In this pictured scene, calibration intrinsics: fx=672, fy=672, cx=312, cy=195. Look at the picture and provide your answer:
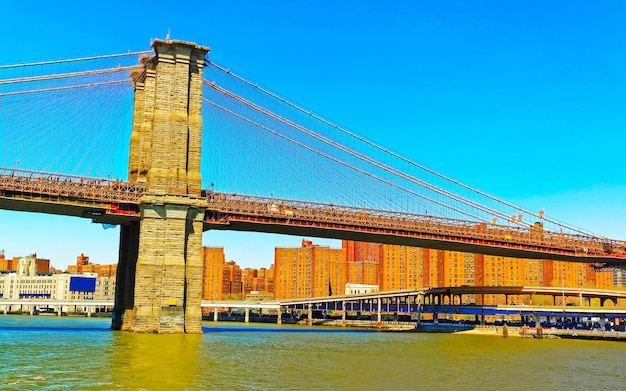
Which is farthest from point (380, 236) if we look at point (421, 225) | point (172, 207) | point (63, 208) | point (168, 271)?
point (63, 208)

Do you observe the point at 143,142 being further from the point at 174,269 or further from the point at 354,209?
the point at 354,209

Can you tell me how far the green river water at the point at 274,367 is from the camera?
28.2m

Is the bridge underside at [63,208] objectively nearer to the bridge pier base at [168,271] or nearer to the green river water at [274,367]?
the bridge pier base at [168,271]

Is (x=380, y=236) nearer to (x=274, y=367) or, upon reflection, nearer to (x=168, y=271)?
(x=168, y=271)

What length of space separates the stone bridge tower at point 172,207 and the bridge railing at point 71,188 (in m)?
1.75

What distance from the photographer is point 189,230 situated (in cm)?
5500

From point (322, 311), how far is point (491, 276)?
39.4 meters

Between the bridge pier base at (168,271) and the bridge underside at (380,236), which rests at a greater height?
the bridge underside at (380,236)

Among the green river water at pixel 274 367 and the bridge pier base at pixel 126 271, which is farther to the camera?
the bridge pier base at pixel 126 271

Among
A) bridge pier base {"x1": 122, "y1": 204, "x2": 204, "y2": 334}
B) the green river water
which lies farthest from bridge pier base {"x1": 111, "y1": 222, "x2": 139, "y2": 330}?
the green river water

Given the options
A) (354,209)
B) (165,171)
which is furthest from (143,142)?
(354,209)

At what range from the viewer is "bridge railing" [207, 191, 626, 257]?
6141 centimetres

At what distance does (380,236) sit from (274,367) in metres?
36.1

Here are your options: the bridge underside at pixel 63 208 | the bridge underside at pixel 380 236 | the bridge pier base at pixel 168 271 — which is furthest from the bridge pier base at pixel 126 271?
the bridge underside at pixel 380 236
